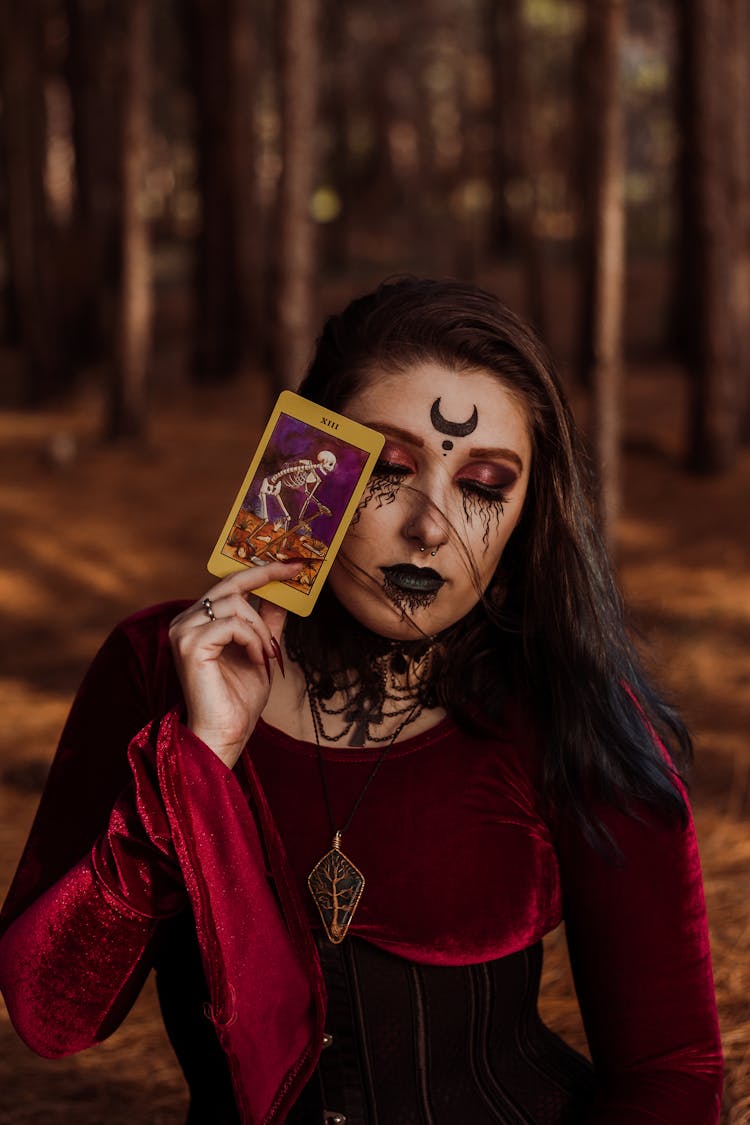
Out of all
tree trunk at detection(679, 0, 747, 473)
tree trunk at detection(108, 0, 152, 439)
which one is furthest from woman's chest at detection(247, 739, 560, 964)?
tree trunk at detection(108, 0, 152, 439)

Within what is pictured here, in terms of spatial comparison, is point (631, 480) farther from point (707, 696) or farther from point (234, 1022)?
point (234, 1022)

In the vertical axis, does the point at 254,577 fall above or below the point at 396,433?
below

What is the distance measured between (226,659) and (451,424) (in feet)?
1.50

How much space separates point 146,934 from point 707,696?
488 centimetres

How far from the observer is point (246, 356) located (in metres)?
14.7

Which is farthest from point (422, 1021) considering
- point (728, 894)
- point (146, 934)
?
point (728, 894)

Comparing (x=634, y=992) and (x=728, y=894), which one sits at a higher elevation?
(x=634, y=992)

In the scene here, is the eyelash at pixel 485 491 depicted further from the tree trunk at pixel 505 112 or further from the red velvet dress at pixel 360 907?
the tree trunk at pixel 505 112

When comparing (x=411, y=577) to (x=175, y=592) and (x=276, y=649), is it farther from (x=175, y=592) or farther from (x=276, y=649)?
(x=175, y=592)

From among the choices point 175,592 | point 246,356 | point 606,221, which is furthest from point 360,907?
point 246,356

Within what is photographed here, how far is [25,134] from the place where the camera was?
533 inches

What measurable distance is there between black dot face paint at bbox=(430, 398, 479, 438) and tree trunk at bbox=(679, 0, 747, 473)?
324 inches

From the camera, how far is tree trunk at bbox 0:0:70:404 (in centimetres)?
1334

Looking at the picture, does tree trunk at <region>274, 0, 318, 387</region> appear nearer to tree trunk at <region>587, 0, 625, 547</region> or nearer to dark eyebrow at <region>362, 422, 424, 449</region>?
tree trunk at <region>587, 0, 625, 547</region>
